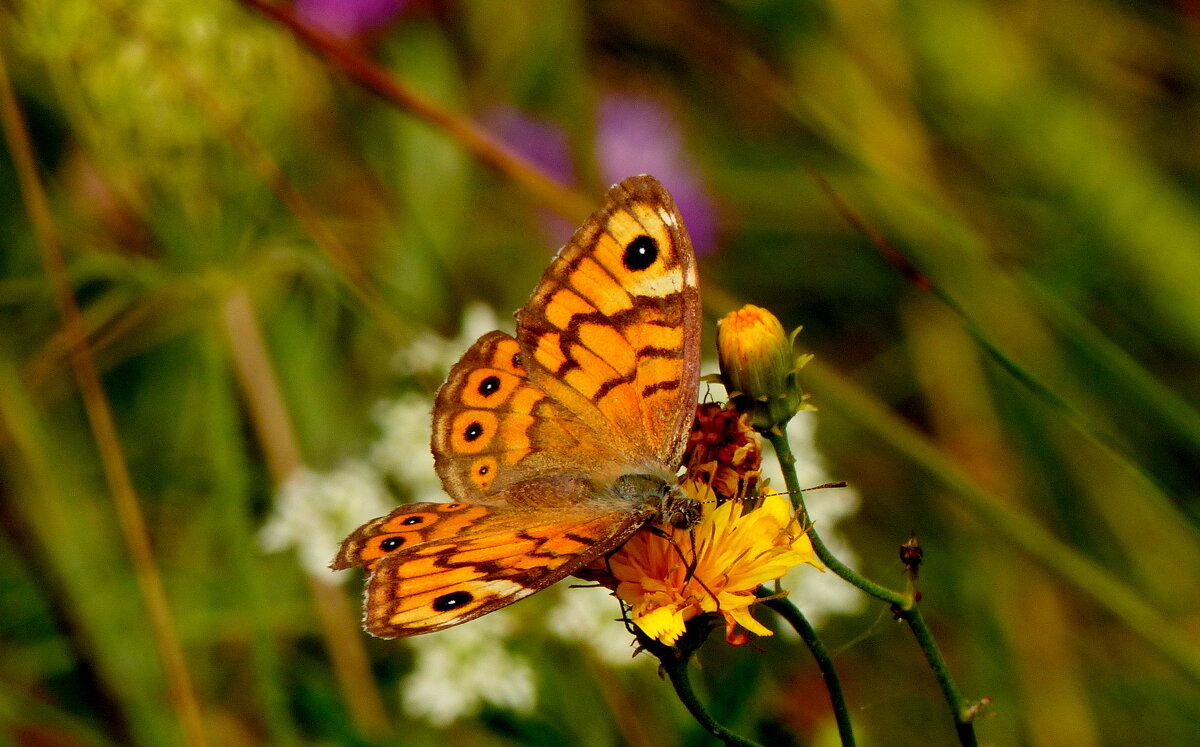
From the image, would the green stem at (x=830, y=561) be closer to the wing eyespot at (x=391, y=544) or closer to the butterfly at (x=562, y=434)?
the butterfly at (x=562, y=434)

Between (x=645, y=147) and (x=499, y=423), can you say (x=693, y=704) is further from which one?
(x=645, y=147)

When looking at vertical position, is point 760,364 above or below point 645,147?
below

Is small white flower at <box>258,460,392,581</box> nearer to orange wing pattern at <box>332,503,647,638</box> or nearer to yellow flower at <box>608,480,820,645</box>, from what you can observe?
orange wing pattern at <box>332,503,647,638</box>

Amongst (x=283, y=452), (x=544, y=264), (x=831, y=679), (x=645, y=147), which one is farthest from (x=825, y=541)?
(x=645, y=147)

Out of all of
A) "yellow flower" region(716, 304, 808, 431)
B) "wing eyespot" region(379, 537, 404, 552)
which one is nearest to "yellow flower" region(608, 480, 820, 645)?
"yellow flower" region(716, 304, 808, 431)

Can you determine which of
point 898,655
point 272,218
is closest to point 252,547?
point 272,218
